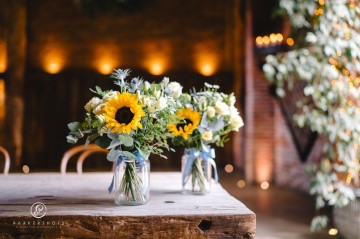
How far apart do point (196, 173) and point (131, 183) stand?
0.37m

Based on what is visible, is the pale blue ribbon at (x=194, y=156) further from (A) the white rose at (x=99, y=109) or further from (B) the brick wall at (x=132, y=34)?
(B) the brick wall at (x=132, y=34)

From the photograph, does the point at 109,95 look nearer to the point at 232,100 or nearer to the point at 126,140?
the point at 126,140

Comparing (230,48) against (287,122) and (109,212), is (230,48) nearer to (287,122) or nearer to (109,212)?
(287,122)

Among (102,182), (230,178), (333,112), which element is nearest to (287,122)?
(230,178)

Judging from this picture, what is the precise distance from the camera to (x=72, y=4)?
30.4 feet

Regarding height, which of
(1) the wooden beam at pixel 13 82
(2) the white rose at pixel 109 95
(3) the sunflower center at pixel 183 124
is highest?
(1) the wooden beam at pixel 13 82

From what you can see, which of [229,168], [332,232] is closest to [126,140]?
[332,232]

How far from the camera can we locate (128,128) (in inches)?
58.4

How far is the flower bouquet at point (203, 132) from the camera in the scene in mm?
1784

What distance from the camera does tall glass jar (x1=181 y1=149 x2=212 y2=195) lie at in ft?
6.02

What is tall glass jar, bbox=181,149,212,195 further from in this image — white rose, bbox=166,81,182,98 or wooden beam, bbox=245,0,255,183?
wooden beam, bbox=245,0,255,183

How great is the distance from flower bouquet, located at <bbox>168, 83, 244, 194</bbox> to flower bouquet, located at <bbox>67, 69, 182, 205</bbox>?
190 millimetres

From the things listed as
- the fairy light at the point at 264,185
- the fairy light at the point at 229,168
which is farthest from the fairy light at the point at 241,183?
the fairy light at the point at 229,168

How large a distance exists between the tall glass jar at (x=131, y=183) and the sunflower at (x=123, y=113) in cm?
16
